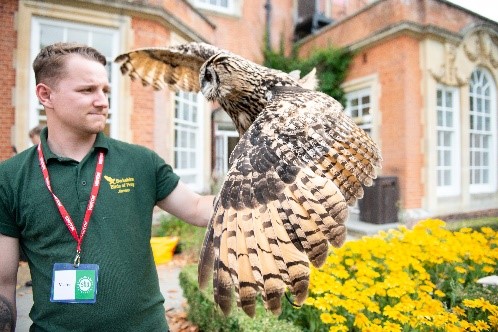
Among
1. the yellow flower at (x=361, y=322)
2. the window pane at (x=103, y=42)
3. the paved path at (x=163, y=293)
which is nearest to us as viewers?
the yellow flower at (x=361, y=322)

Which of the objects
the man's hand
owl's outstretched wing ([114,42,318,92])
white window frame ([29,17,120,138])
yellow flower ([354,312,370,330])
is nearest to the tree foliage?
white window frame ([29,17,120,138])

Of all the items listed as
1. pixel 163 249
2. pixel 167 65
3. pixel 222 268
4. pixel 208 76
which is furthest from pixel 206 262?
pixel 163 249

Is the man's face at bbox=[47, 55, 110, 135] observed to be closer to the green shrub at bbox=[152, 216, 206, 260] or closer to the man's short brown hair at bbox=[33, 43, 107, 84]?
the man's short brown hair at bbox=[33, 43, 107, 84]

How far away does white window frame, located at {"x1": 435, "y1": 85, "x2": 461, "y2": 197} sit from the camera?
9516 millimetres

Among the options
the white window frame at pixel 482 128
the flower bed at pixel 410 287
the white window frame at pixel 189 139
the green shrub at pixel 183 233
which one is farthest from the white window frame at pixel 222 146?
the flower bed at pixel 410 287

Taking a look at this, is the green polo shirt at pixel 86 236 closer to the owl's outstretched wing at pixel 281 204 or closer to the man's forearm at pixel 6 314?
the man's forearm at pixel 6 314

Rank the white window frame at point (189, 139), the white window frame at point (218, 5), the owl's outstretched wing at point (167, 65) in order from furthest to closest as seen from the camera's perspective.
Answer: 1. the white window frame at point (218, 5)
2. the white window frame at point (189, 139)
3. the owl's outstretched wing at point (167, 65)

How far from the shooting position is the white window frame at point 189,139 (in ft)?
27.3

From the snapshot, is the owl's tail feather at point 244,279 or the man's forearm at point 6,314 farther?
the man's forearm at point 6,314

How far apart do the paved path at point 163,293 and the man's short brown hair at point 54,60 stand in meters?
2.73

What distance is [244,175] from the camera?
1.51m

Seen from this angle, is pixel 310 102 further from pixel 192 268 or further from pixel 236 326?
pixel 192 268

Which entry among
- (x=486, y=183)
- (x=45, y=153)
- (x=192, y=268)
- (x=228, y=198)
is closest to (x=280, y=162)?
(x=228, y=198)

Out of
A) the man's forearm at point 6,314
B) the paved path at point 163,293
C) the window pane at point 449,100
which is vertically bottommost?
the paved path at point 163,293
